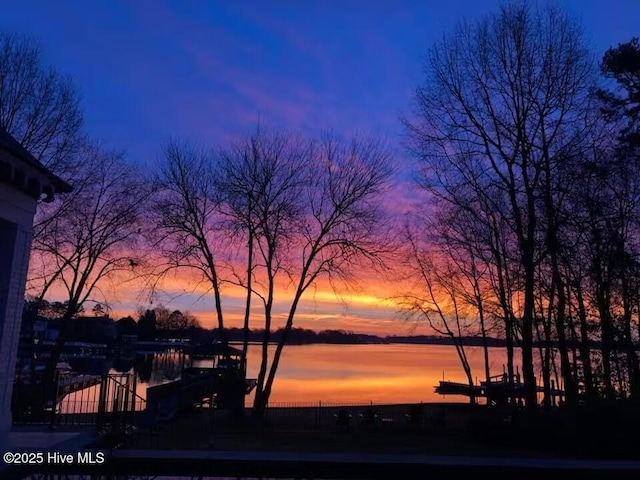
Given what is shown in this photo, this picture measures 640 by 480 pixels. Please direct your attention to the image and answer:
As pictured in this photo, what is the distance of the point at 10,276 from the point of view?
1023 centimetres

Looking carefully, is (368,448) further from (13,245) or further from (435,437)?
(13,245)

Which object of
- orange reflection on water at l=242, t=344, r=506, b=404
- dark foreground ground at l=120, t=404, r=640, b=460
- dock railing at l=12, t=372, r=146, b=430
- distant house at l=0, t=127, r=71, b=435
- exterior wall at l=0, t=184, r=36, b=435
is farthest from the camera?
orange reflection on water at l=242, t=344, r=506, b=404

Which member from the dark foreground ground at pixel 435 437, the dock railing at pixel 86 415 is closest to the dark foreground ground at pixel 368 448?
the dark foreground ground at pixel 435 437

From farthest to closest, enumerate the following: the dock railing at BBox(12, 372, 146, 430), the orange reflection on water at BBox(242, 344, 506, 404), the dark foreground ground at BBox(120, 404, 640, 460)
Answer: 1. the orange reflection on water at BBox(242, 344, 506, 404)
2. the dark foreground ground at BBox(120, 404, 640, 460)
3. the dock railing at BBox(12, 372, 146, 430)

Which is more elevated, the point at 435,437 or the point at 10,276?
the point at 10,276

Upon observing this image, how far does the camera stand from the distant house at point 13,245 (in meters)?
9.88

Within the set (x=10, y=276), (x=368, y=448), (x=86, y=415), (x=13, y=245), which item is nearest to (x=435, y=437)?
(x=368, y=448)

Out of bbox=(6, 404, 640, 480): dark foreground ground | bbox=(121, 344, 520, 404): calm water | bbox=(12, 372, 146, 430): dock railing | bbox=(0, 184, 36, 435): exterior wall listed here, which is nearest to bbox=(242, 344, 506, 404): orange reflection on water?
bbox=(121, 344, 520, 404): calm water

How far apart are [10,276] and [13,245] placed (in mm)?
562

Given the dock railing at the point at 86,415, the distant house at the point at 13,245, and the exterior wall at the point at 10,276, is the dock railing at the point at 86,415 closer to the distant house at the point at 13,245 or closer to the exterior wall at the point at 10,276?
the exterior wall at the point at 10,276

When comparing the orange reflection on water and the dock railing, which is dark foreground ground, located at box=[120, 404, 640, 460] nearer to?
the dock railing

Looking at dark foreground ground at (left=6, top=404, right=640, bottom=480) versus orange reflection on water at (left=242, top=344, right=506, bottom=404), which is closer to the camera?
dark foreground ground at (left=6, top=404, right=640, bottom=480)

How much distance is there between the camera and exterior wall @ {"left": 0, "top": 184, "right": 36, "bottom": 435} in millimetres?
9992

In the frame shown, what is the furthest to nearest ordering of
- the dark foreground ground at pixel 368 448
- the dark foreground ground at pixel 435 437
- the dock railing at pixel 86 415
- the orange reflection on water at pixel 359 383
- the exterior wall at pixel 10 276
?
the orange reflection on water at pixel 359 383 < the dark foreground ground at pixel 435 437 < the dock railing at pixel 86 415 < the exterior wall at pixel 10 276 < the dark foreground ground at pixel 368 448
